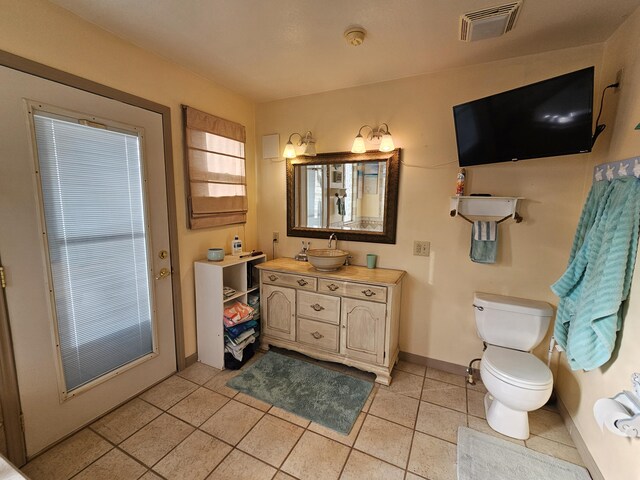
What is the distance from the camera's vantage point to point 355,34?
5.47 ft

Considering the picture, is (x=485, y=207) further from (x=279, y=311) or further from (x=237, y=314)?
(x=237, y=314)

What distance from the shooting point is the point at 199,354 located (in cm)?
249

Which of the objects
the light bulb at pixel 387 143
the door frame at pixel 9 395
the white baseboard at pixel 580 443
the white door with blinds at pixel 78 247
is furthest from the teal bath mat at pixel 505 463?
the door frame at pixel 9 395

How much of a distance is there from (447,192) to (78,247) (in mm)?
2549

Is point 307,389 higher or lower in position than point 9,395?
lower

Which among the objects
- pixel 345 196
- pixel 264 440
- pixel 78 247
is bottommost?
pixel 264 440

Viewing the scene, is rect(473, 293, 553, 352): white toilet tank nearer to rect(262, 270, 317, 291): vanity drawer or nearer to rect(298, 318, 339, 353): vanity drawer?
rect(298, 318, 339, 353): vanity drawer

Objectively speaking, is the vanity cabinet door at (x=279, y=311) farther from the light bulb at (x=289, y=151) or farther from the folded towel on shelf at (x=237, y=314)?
the light bulb at (x=289, y=151)

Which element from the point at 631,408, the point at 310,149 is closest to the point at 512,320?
the point at 631,408

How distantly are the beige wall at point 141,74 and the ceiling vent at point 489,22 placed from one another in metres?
1.97

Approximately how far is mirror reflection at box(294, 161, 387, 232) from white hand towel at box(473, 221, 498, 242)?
2.47 feet

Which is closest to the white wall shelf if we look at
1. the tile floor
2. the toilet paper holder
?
the toilet paper holder

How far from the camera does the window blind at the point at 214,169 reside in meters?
2.29

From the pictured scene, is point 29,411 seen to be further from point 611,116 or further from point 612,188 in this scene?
point 611,116
